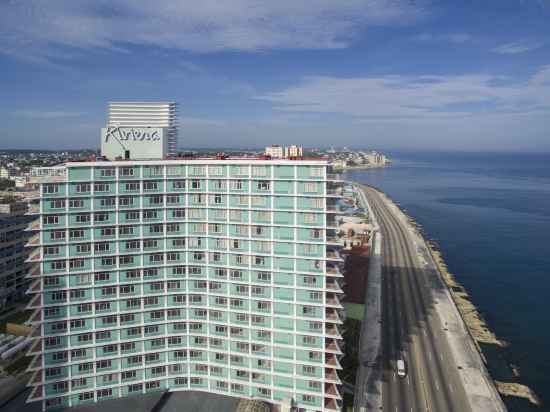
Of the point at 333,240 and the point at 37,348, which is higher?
the point at 333,240


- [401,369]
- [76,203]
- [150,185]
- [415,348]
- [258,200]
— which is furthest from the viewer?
[415,348]

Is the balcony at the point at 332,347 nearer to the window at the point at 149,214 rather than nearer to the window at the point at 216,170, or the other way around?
the window at the point at 216,170

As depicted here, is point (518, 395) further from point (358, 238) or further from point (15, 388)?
point (358, 238)

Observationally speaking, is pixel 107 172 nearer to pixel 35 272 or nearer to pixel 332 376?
pixel 35 272

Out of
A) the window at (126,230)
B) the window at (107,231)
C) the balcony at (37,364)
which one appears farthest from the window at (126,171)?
the balcony at (37,364)

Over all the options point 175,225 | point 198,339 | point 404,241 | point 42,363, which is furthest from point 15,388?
point 404,241

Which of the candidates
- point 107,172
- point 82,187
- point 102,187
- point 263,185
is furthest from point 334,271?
point 82,187

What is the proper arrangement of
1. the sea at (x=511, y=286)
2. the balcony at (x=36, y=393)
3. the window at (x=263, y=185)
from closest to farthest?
the balcony at (x=36, y=393)
the window at (x=263, y=185)
the sea at (x=511, y=286)
